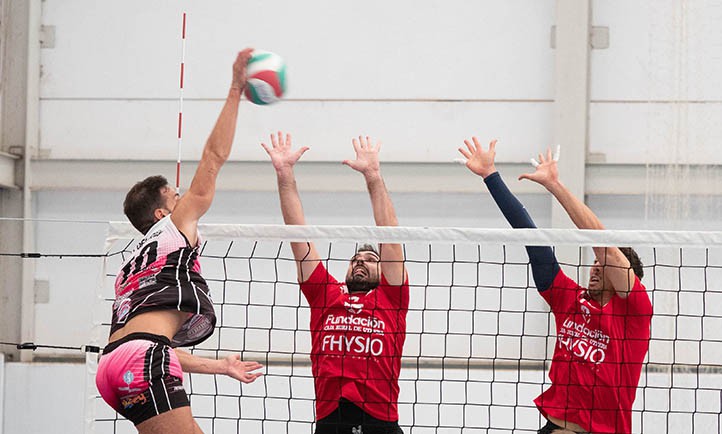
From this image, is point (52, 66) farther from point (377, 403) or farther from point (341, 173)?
point (377, 403)

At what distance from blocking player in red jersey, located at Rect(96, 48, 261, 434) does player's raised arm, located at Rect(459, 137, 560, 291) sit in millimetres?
1402

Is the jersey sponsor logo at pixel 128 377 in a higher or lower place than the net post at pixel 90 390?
higher

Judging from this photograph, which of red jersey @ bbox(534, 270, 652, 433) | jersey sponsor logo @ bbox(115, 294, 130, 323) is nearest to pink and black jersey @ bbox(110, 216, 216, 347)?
jersey sponsor logo @ bbox(115, 294, 130, 323)

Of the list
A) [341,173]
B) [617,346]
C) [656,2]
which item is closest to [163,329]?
[617,346]

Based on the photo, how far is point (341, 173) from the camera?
30.0ft

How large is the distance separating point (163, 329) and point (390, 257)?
1.46 m

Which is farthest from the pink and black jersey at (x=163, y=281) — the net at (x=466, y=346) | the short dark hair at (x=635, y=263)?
the net at (x=466, y=346)

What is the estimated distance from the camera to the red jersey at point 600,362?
15.4ft

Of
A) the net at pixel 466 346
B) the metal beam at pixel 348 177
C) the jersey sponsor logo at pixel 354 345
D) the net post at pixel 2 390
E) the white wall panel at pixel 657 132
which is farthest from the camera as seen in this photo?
the net post at pixel 2 390

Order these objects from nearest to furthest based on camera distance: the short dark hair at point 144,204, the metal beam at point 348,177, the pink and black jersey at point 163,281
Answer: the pink and black jersey at point 163,281 < the short dark hair at point 144,204 < the metal beam at point 348,177

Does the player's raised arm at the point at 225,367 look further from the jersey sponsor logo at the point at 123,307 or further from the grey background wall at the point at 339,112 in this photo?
the grey background wall at the point at 339,112

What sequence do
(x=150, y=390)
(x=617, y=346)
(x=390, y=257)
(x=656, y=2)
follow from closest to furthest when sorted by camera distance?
1. (x=150, y=390)
2. (x=617, y=346)
3. (x=390, y=257)
4. (x=656, y=2)

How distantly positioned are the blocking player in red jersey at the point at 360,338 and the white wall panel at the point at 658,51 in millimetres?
4520

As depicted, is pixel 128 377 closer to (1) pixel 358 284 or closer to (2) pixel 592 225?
(1) pixel 358 284
